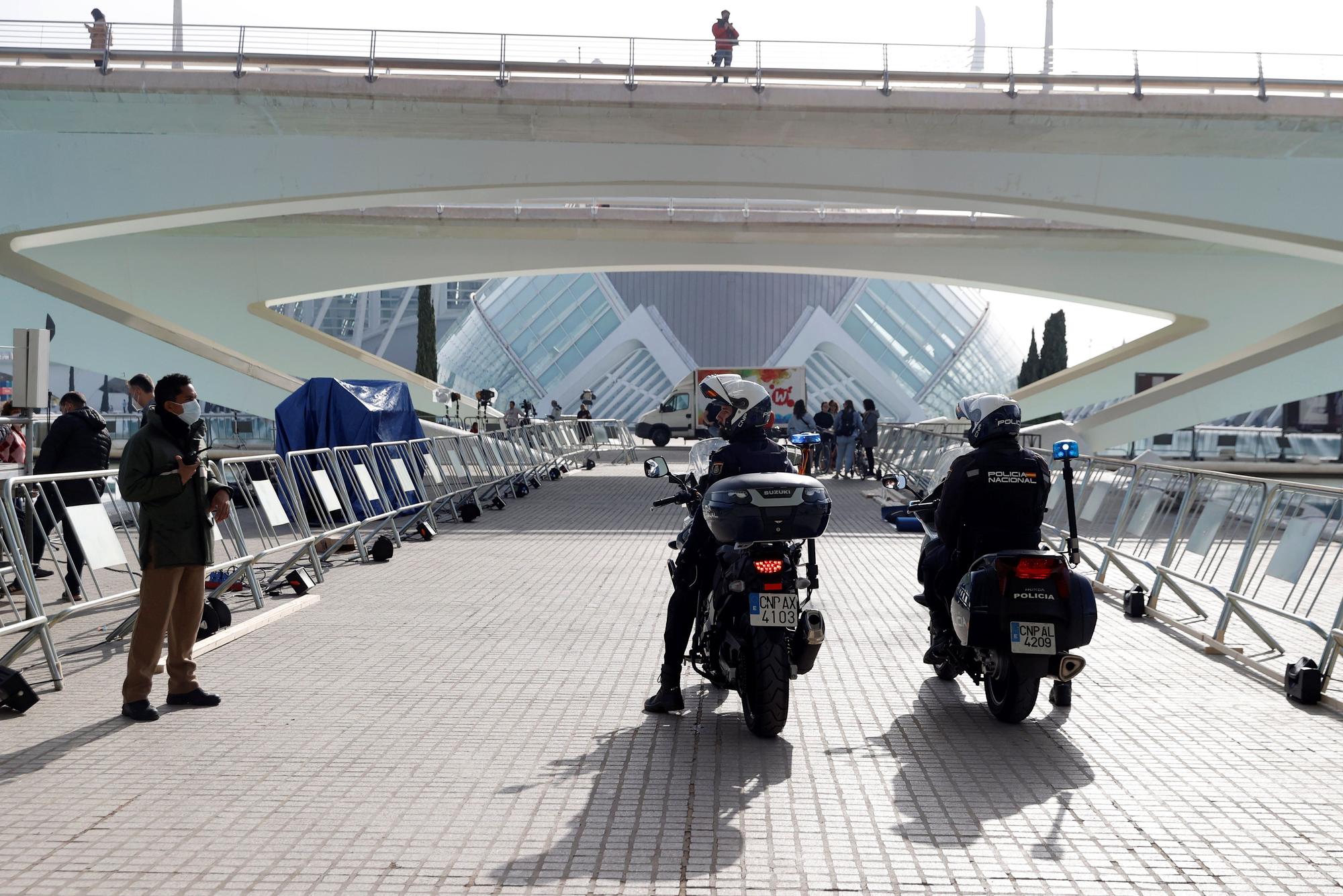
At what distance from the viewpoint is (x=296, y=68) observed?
2273cm

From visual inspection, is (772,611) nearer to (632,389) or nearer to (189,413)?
(189,413)

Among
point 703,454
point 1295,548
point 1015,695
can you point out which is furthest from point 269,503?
point 1295,548

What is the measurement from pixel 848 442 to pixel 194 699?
2207 centimetres

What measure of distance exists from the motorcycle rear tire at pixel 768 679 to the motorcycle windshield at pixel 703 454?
0.99 meters

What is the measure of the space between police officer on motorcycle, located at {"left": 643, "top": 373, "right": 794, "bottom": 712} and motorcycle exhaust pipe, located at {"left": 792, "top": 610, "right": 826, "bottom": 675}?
1.96 feet

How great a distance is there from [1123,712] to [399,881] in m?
3.99

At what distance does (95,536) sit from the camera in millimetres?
7238

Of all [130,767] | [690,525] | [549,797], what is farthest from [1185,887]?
[130,767]

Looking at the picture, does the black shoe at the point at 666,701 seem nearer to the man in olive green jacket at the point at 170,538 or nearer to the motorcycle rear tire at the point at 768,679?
the motorcycle rear tire at the point at 768,679

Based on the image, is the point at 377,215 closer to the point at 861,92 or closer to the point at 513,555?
the point at 861,92

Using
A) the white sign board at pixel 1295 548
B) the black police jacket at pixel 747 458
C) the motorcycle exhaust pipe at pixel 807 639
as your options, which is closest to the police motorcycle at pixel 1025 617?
the motorcycle exhaust pipe at pixel 807 639

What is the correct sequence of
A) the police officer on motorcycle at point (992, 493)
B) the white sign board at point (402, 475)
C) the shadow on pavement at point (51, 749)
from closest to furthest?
the shadow on pavement at point (51, 749) < the police officer on motorcycle at point (992, 493) < the white sign board at point (402, 475)

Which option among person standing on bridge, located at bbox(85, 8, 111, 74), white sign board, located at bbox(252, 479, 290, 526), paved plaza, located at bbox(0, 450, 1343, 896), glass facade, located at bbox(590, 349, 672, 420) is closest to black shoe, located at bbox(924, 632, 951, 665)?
paved plaza, located at bbox(0, 450, 1343, 896)

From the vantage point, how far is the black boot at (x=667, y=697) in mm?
6117
